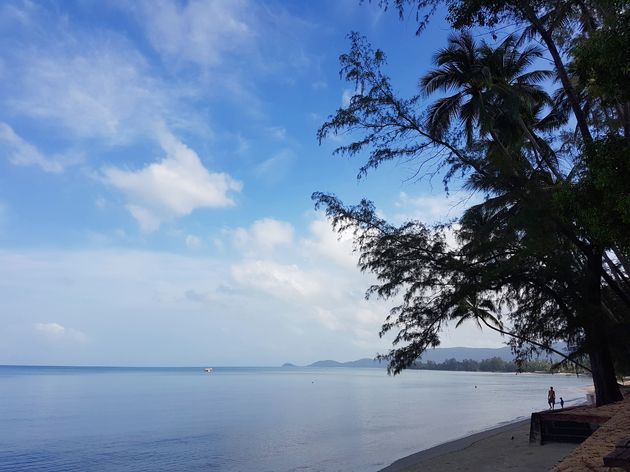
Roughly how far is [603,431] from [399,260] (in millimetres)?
8765

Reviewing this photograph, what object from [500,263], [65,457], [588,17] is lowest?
[65,457]

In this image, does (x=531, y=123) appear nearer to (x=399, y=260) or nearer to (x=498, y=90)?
(x=498, y=90)

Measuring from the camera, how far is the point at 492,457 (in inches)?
680

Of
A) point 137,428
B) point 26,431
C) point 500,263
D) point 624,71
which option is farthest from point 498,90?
point 26,431

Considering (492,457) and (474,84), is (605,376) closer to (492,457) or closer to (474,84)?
(492,457)

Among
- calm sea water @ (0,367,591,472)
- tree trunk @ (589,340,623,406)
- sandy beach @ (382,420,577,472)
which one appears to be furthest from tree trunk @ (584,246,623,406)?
calm sea water @ (0,367,591,472)

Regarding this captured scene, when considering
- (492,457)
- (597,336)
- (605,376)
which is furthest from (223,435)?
(597,336)

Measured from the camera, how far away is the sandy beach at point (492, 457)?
1414cm

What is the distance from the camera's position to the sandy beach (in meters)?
14.1

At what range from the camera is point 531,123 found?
18875 mm

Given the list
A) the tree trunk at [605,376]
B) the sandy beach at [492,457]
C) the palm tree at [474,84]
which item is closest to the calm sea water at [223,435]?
the sandy beach at [492,457]

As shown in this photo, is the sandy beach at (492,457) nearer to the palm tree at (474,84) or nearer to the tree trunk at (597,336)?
the tree trunk at (597,336)

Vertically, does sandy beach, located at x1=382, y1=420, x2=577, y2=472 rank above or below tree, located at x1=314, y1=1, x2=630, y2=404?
below

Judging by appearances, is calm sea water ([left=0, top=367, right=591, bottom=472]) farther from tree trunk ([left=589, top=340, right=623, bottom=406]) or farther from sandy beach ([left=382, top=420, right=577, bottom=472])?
tree trunk ([left=589, top=340, right=623, bottom=406])
